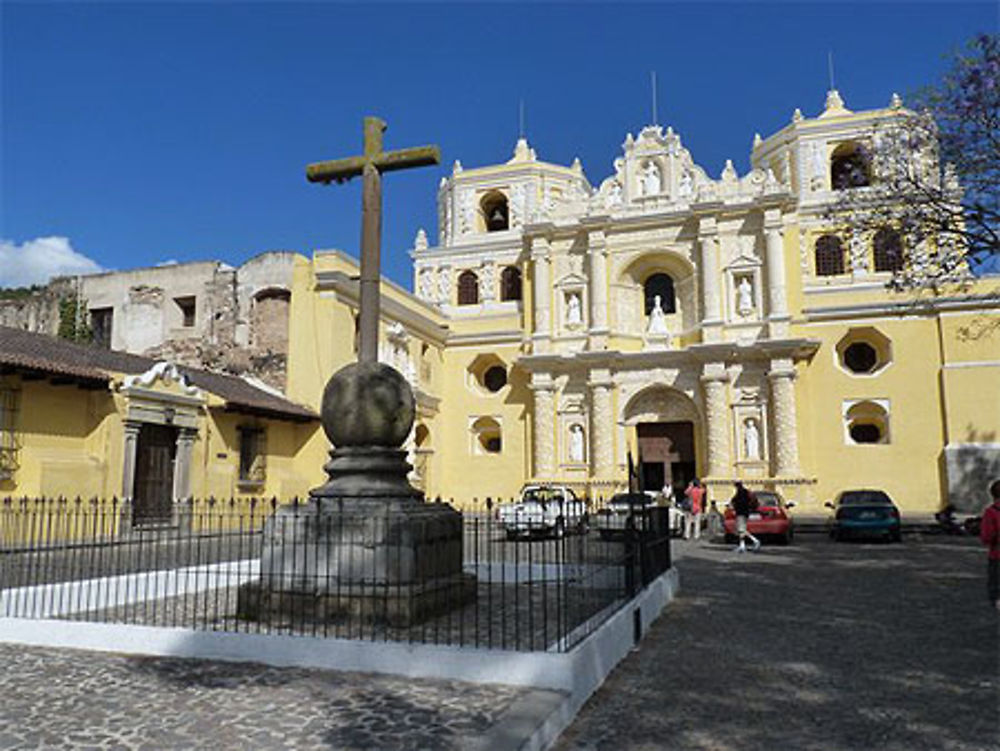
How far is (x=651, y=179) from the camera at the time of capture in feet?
95.5

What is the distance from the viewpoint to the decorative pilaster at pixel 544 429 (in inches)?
1105

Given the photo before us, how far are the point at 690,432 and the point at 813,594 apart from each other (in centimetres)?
1875

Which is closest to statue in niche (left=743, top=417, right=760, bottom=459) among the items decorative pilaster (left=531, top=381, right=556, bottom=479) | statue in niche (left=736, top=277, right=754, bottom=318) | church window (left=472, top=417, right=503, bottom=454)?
statue in niche (left=736, top=277, right=754, bottom=318)

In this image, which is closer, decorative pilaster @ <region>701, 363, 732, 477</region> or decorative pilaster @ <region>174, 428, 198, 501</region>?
decorative pilaster @ <region>174, 428, 198, 501</region>

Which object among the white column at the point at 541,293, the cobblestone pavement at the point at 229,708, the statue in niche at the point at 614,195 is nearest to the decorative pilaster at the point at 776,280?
the statue in niche at the point at 614,195

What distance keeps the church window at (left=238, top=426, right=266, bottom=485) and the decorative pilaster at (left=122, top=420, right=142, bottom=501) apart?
11.7ft

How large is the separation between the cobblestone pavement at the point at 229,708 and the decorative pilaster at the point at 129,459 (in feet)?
36.2

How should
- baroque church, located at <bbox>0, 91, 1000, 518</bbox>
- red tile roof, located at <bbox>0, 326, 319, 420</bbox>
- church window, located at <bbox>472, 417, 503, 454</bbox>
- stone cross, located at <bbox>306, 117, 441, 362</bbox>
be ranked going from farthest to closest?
1. church window, located at <bbox>472, 417, 503, 454</bbox>
2. baroque church, located at <bbox>0, 91, 1000, 518</bbox>
3. red tile roof, located at <bbox>0, 326, 319, 420</bbox>
4. stone cross, located at <bbox>306, 117, 441, 362</bbox>

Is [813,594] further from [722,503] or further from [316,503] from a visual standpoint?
[722,503]

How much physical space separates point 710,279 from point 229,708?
25.0 m

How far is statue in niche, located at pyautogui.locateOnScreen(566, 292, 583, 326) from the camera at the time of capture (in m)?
28.9

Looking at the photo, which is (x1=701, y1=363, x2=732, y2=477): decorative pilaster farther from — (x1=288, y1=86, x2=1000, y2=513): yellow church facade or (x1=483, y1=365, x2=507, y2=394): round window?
(x1=483, y1=365, x2=507, y2=394): round window

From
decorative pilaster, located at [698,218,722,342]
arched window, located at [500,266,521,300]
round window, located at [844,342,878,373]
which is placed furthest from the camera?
arched window, located at [500,266,521,300]

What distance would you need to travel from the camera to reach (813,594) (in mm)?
9398
